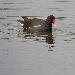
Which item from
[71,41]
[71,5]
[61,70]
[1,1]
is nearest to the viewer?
[61,70]

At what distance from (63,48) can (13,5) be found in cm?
1104

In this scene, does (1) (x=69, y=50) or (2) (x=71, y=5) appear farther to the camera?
(2) (x=71, y=5)

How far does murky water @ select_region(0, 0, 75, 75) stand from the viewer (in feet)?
52.1

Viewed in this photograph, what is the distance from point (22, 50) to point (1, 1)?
13.4m

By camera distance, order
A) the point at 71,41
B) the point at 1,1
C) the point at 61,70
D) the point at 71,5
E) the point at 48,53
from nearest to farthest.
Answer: the point at 61,70 → the point at 48,53 → the point at 71,41 → the point at 71,5 → the point at 1,1

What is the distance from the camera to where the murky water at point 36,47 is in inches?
625

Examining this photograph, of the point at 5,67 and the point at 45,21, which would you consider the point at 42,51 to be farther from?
the point at 45,21

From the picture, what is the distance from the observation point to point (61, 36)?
67.4ft

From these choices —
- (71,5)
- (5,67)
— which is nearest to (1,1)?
(71,5)

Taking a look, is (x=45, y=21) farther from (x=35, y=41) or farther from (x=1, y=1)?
(x=1, y=1)

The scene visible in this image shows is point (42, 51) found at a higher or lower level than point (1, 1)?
lower

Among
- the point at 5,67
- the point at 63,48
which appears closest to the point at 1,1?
the point at 63,48

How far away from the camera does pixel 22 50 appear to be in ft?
58.7

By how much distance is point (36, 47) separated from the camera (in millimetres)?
18406
